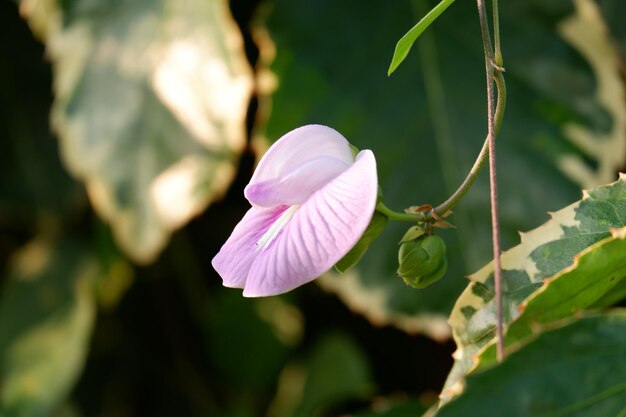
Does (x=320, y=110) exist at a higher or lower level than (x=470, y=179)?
lower

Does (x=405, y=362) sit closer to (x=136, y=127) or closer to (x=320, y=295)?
(x=320, y=295)

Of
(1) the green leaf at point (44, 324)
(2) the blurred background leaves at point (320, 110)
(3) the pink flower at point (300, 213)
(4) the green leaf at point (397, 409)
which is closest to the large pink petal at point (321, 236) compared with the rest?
(3) the pink flower at point (300, 213)

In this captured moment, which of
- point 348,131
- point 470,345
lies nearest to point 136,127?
point 348,131

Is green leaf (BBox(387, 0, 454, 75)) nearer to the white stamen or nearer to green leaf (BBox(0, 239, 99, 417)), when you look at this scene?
the white stamen

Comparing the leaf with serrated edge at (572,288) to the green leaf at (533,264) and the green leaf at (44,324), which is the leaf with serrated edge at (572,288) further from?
the green leaf at (44,324)

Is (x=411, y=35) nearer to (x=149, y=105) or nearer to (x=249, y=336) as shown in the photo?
(x=149, y=105)

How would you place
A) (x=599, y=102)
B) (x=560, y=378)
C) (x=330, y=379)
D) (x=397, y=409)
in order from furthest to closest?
(x=330, y=379), (x=397, y=409), (x=599, y=102), (x=560, y=378)

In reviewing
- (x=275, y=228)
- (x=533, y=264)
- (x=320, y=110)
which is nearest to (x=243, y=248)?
(x=275, y=228)

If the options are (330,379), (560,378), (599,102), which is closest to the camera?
(560,378)
